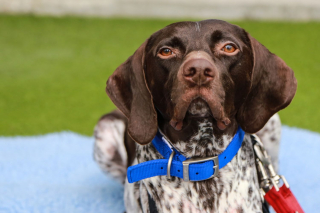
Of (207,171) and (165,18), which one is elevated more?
(165,18)

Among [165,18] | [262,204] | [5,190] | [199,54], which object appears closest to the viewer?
[199,54]

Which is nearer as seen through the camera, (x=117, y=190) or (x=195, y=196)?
(x=195, y=196)

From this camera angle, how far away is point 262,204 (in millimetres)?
2750

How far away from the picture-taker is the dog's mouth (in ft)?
7.38

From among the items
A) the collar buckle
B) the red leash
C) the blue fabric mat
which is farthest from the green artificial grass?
the collar buckle

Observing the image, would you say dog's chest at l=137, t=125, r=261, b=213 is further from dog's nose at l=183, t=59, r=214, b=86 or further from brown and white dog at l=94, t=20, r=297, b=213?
dog's nose at l=183, t=59, r=214, b=86

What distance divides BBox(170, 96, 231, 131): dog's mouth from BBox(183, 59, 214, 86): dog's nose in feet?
0.33

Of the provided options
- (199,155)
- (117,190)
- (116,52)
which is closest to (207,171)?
(199,155)

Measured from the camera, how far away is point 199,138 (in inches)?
102

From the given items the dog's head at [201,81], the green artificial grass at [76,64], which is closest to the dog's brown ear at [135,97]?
the dog's head at [201,81]

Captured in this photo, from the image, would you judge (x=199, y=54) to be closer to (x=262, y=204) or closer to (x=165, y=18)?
(x=262, y=204)

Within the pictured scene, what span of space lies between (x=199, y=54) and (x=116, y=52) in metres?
7.49

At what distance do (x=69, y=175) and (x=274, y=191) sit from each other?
2.34 m

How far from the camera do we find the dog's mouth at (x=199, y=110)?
225 centimetres
